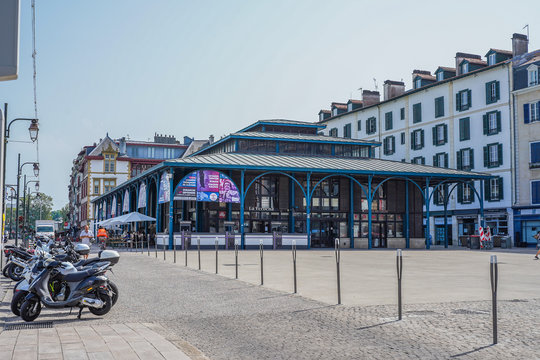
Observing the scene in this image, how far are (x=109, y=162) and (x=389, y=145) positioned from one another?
4004cm

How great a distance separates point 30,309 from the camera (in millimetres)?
8281

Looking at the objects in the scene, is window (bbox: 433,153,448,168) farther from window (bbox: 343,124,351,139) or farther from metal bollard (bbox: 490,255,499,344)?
metal bollard (bbox: 490,255,499,344)

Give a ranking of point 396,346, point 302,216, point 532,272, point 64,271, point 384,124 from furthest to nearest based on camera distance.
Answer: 1. point 384,124
2. point 302,216
3. point 532,272
4. point 64,271
5. point 396,346

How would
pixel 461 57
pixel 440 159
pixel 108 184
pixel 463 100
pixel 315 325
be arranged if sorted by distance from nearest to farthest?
pixel 315 325, pixel 463 100, pixel 440 159, pixel 461 57, pixel 108 184

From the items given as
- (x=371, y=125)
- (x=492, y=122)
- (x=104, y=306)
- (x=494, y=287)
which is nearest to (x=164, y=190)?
(x=104, y=306)

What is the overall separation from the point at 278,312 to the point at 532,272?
38.1ft

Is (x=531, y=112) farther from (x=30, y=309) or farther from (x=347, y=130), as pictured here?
(x=30, y=309)

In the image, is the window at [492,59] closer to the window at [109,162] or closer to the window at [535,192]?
the window at [535,192]

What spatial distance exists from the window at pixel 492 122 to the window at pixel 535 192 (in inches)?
220

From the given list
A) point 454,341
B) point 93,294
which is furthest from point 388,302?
point 93,294

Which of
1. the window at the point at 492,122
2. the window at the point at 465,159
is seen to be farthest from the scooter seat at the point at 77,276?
the window at the point at 465,159

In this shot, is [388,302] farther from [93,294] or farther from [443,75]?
[443,75]

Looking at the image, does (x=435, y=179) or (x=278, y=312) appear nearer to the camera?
(x=278, y=312)

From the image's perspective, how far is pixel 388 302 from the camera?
10312mm
